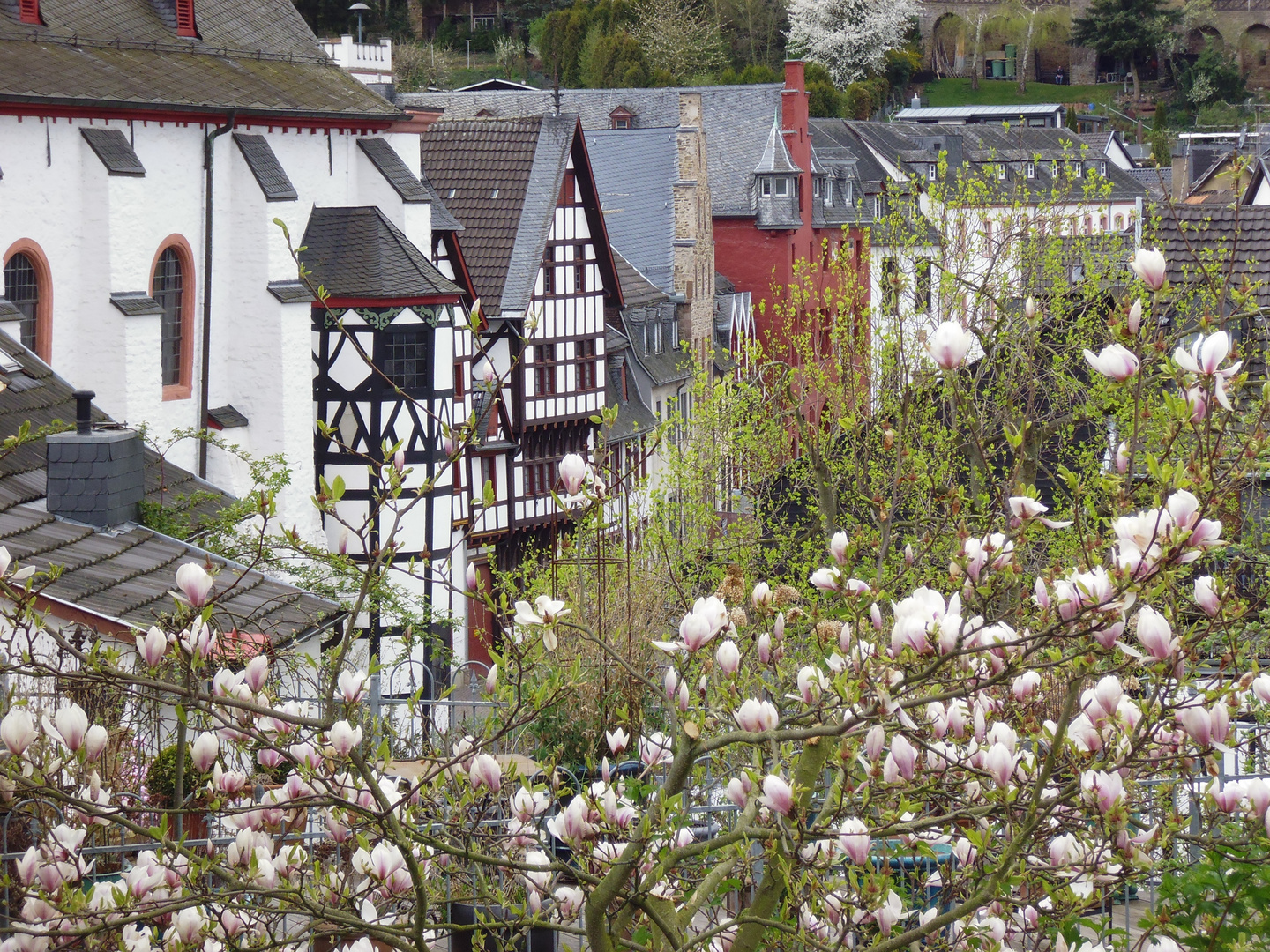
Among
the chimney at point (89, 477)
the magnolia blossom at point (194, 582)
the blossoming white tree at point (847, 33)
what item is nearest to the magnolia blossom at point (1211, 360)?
the magnolia blossom at point (194, 582)

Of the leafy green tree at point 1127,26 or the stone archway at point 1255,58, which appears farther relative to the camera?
the stone archway at point 1255,58

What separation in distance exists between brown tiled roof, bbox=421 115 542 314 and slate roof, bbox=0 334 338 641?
40.4 ft

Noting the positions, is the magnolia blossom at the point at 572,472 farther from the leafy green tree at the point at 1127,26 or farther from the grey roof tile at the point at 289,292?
the leafy green tree at the point at 1127,26

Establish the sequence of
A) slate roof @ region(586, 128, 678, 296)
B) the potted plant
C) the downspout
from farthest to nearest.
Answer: slate roof @ region(586, 128, 678, 296) → the downspout → the potted plant

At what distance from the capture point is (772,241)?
46938mm

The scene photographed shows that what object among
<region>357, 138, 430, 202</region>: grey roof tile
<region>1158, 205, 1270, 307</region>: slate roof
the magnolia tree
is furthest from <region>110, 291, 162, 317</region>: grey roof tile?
the magnolia tree

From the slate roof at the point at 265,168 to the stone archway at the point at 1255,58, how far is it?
7504 centimetres

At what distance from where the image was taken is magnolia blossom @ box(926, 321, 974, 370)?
4293mm

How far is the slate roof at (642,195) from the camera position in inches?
1526

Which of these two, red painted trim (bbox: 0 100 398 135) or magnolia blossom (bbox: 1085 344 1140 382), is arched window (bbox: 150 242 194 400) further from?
magnolia blossom (bbox: 1085 344 1140 382)

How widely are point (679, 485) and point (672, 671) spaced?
63.1 feet

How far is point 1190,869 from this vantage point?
4.98 m

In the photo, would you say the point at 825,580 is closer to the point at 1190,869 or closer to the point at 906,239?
the point at 1190,869

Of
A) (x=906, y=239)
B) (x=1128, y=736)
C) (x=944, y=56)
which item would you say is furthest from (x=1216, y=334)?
(x=944, y=56)
